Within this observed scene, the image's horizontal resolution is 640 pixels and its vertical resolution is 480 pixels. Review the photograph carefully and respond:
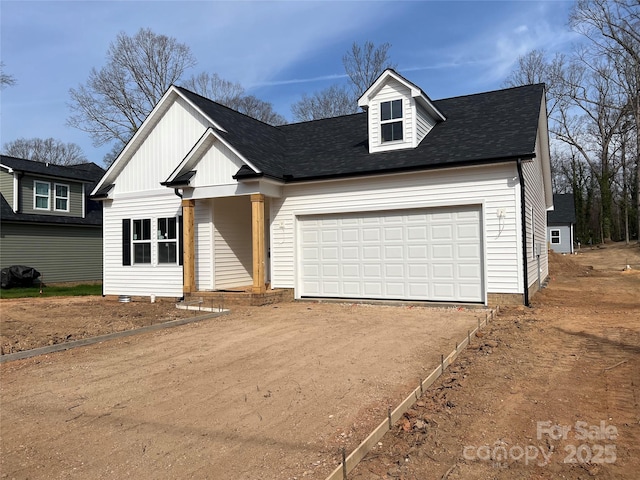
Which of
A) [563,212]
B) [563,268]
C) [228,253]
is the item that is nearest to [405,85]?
[228,253]

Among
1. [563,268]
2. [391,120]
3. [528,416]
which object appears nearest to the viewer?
[528,416]

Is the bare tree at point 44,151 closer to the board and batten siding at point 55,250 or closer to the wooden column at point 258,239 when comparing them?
the board and batten siding at point 55,250

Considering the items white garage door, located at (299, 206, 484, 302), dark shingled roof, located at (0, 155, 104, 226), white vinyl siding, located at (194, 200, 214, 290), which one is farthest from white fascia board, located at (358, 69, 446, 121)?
dark shingled roof, located at (0, 155, 104, 226)

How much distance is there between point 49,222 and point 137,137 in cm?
923

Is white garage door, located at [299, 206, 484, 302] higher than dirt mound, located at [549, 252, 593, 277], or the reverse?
white garage door, located at [299, 206, 484, 302]

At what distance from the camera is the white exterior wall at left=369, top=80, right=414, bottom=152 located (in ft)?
40.9

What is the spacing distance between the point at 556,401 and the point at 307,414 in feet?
8.13

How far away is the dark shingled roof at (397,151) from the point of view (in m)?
11.2

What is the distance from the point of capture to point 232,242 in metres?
14.5

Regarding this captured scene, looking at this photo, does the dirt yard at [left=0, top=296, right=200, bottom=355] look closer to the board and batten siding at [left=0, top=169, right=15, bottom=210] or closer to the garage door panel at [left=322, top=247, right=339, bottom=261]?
the garage door panel at [left=322, top=247, right=339, bottom=261]

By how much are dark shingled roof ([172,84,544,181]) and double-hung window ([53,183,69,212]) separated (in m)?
11.5

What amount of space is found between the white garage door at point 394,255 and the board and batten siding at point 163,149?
182 inches

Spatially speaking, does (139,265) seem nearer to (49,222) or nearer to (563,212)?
(49,222)

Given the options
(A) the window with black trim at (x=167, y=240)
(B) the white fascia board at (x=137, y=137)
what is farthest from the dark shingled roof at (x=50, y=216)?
(A) the window with black trim at (x=167, y=240)
